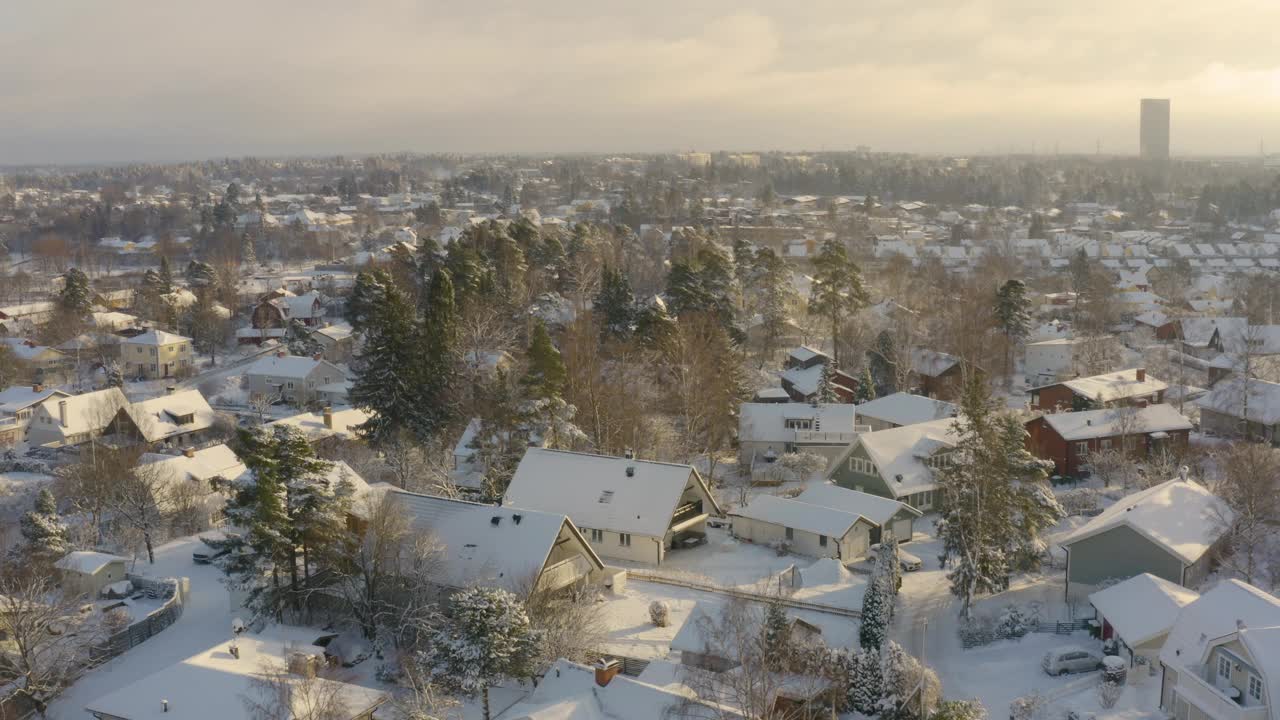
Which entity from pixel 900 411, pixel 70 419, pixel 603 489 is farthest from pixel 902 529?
pixel 70 419

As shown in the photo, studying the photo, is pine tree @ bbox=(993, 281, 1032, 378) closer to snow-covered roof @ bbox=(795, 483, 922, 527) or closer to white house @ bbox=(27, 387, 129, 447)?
snow-covered roof @ bbox=(795, 483, 922, 527)

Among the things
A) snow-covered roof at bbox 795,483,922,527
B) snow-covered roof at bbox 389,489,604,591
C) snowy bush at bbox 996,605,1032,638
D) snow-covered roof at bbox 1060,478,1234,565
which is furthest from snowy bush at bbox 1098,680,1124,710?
snow-covered roof at bbox 389,489,604,591

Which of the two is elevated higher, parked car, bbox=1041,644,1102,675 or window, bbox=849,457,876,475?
window, bbox=849,457,876,475

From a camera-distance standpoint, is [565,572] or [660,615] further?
[565,572]

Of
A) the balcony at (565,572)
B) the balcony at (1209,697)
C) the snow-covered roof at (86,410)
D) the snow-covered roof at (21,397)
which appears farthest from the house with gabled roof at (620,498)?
the snow-covered roof at (21,397)

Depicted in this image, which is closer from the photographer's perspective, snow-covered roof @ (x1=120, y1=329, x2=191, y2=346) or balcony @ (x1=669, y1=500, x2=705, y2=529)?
balcony @ (x1=669, y1=500, x2=705, y2=529)

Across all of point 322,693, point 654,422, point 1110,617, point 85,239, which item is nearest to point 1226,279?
point 654,422

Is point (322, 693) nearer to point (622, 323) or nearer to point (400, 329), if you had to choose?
point (400, 329)

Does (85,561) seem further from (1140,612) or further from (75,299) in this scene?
(75,299)
